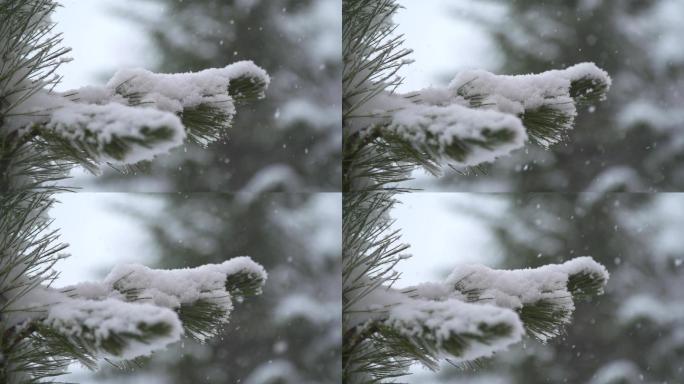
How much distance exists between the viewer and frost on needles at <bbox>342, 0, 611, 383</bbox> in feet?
3.44

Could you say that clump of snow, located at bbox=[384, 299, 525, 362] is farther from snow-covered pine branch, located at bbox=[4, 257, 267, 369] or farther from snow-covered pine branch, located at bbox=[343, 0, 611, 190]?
snow-covered pine branch, located at bbox=[4, 257, 267, 369]

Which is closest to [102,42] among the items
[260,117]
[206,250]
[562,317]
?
[260,117]

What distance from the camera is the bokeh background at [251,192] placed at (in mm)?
1575

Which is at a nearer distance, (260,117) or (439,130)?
(439,130)

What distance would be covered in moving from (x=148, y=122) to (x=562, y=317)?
711mm

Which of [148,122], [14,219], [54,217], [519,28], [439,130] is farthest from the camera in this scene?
[519,28]

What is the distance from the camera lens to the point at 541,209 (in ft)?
6.51

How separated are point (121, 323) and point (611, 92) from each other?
55.7 inches

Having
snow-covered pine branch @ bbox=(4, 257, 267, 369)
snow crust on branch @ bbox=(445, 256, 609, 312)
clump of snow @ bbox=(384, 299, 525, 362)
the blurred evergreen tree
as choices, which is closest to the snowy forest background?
the blurred evergreen tree

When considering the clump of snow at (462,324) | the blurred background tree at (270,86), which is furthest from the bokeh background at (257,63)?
the clump of snow at (462,324)

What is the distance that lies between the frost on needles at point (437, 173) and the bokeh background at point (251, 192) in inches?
2.0

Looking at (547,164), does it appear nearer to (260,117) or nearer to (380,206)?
(380,206)

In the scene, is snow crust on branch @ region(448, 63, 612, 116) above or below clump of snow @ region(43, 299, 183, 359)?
above

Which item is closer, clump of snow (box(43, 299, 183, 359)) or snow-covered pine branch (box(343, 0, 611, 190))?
clump of snow (box(43, 299, 183, 359))
